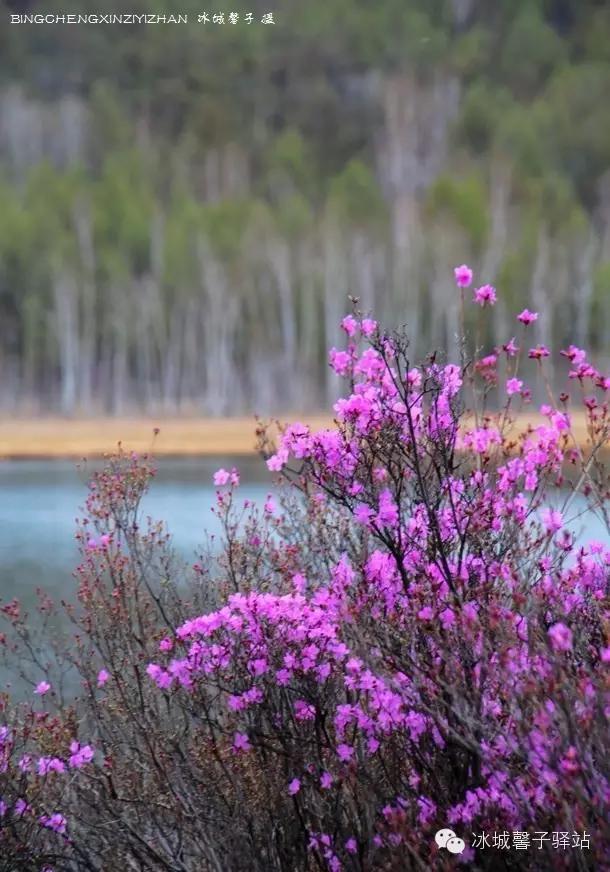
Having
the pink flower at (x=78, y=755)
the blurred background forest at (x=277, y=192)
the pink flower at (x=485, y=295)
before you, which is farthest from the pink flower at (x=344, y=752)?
the blurred background forest at (x=277, y=192)

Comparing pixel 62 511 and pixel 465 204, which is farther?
pixel 465 204

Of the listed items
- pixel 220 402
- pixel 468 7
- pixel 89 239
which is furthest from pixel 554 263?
pixel 468 7

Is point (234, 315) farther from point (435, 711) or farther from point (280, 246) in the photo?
point (435, 711)

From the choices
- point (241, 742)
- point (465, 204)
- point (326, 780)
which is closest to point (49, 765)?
point (241, 742)

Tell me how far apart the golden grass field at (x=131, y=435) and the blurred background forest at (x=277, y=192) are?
93.7 inches

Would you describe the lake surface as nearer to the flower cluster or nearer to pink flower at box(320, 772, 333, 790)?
the flower cluster

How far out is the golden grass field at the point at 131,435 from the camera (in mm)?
25172

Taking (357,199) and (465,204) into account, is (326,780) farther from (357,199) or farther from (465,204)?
(357,199)

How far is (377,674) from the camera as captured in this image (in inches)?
94.4

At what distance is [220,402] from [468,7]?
52.9 m

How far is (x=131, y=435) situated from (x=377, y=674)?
25.9 meters

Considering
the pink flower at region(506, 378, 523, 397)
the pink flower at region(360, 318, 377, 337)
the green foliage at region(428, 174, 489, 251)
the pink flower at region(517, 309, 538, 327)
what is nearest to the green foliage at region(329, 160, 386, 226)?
the green foliage at region(428, 174, 489, 251)

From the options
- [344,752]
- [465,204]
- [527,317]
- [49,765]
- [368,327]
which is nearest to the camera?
[344,752]

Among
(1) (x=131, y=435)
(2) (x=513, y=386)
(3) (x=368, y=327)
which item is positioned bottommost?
(1) (x=131, y=435)
